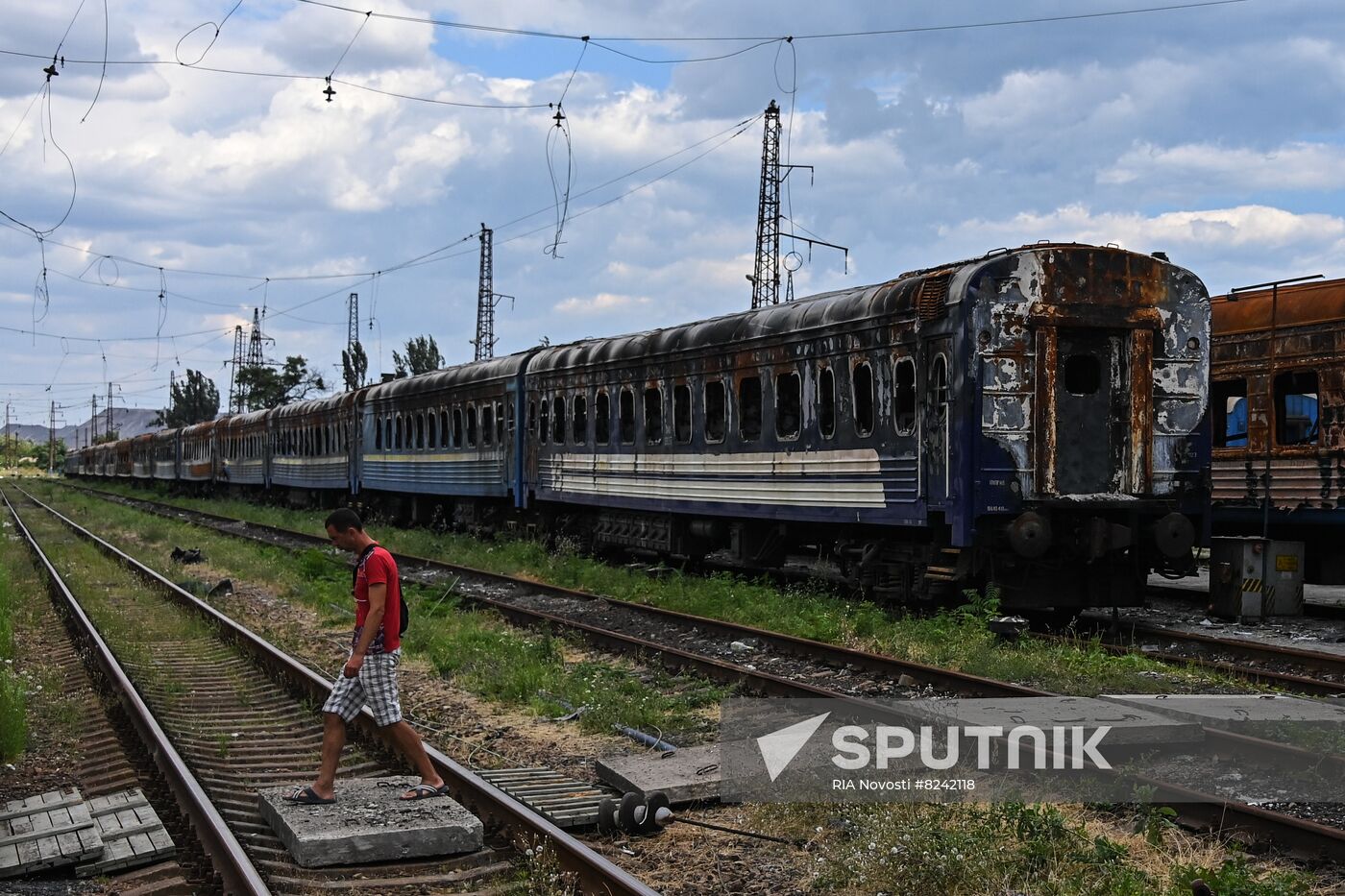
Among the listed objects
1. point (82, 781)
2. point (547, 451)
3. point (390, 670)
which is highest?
point (547, 451)

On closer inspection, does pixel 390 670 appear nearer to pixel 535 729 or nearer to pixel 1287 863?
pixel 535 729

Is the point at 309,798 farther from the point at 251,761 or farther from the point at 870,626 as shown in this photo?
the point at 870,626

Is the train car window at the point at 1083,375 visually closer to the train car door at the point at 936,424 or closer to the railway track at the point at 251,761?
the train car door at the point at 936,424

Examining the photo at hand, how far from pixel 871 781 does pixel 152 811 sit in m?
3.73

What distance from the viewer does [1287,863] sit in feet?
19.1

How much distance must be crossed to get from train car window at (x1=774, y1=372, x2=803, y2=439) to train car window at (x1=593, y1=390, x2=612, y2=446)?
179 inches

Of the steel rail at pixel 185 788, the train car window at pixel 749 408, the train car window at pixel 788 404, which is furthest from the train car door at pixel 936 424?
the steel rail at pixel 185 788

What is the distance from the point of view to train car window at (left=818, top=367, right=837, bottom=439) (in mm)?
13828

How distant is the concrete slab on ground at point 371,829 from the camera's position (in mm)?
6215

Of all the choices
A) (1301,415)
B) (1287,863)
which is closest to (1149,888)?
(1287,863)

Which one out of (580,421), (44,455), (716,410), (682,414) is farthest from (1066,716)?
(44,455)

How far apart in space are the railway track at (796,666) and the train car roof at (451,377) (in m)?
3.89

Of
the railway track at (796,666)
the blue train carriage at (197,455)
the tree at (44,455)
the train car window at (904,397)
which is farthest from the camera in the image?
the tree at (44,455)

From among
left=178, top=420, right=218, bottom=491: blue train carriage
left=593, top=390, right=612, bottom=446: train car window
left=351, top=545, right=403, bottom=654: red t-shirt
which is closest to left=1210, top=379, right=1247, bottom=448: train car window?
left=593, top=390, right=612, bottom=446: train car window
